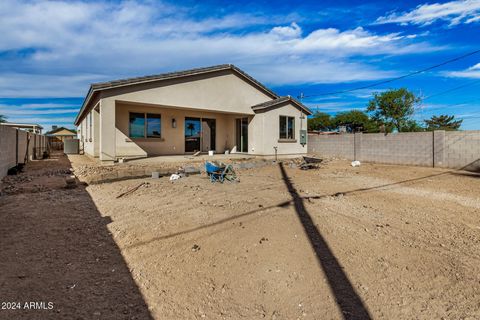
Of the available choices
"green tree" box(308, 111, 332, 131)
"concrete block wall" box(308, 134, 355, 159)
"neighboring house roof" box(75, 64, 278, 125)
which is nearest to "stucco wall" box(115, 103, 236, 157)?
"neighboring house roof" box(75, 64, 278, 125)

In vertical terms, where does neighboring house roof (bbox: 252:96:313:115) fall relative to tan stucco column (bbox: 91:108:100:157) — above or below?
above

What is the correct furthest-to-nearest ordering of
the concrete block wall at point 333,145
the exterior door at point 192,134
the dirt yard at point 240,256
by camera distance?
the concrete block wall at point 333,145, the exterior door at point 192,134, the dirt yard at point 240,256

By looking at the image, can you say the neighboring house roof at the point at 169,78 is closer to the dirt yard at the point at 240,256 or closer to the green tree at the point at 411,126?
the dirt yard at the point at 240,256

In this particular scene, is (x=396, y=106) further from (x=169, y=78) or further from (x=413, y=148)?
(x=169, y=78)

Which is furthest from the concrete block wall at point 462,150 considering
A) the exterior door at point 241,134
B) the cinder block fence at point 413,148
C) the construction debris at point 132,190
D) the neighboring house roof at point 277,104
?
the construction debris at point 132,190

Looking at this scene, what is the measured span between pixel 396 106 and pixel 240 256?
42414mm

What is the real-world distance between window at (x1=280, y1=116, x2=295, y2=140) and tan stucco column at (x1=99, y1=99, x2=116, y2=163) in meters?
9.23

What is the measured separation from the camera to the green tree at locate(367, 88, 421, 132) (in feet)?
121

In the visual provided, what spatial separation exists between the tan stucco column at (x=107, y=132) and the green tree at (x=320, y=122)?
49249 mm

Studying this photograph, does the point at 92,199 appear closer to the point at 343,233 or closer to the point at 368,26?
the point at 343,233

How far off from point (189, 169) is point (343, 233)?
6.50 m

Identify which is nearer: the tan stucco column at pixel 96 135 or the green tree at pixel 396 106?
the tan stucco column at pixel 96 135

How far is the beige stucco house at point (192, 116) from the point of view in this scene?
34.4 ft

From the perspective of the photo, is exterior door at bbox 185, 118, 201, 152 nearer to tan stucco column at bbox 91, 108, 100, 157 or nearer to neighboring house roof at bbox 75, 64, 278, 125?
neighboring house roof at bbox 75, 64, 278, 125
